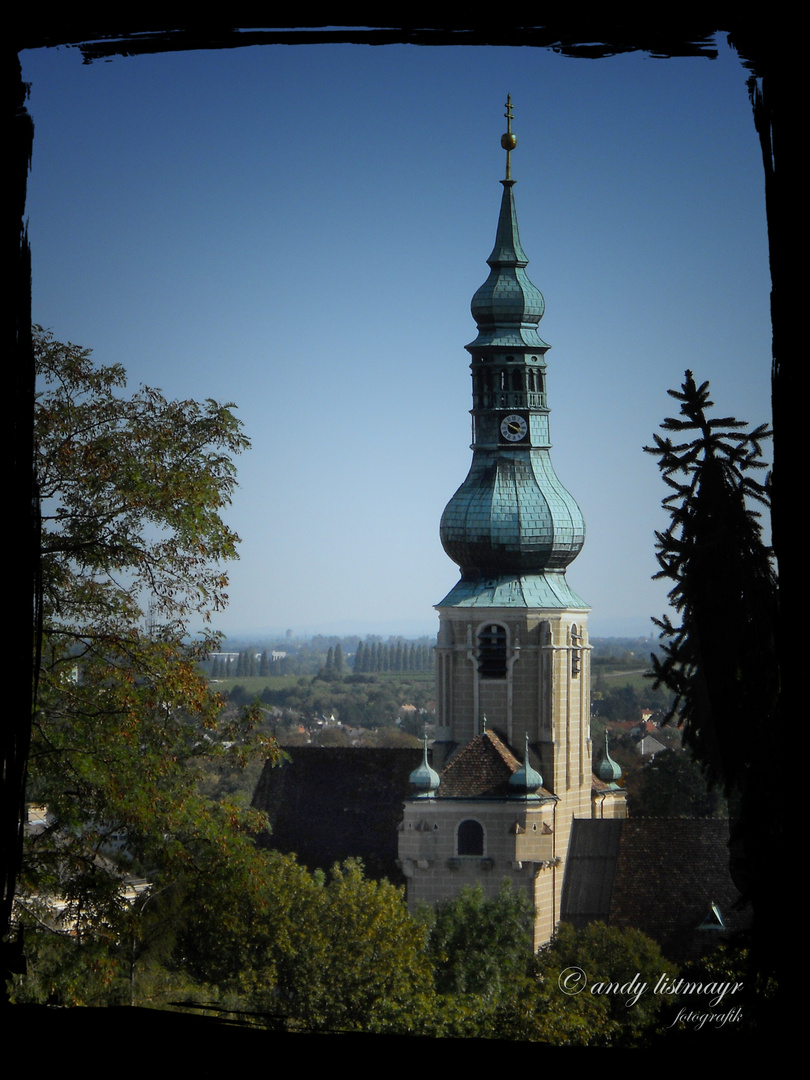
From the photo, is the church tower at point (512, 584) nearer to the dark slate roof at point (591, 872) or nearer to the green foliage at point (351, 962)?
the dark slate roof at point (591, 872)

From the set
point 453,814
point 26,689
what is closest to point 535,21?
point 26,689

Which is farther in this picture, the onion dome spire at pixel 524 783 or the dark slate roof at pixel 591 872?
the onion dome spire at pixel 524 783

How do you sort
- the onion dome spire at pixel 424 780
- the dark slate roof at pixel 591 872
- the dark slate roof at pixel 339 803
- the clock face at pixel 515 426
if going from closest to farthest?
1. the dark slate roof at pixel 591 872
2. the onion dome spire at pixel 424 780
3. the dark slate roof at pixel 339 803
4. the clock face at pixel 515 426

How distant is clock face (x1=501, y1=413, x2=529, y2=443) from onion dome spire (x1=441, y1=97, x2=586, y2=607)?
4 cm

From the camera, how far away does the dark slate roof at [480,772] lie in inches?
2203

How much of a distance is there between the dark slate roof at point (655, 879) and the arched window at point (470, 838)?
12.1 feet

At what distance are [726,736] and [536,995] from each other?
27.1m

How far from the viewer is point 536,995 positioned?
32.0 metres

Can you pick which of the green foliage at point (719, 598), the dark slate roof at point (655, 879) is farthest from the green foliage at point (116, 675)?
the dark slate roof at point (655, 879)

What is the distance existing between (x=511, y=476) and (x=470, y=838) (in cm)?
1433

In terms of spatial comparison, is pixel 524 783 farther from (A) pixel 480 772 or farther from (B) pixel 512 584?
(B) pixel 512 584

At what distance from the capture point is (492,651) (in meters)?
59.0

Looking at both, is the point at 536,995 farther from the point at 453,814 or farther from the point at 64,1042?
the point at 64,1042

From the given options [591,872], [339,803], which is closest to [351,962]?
[591,872]
